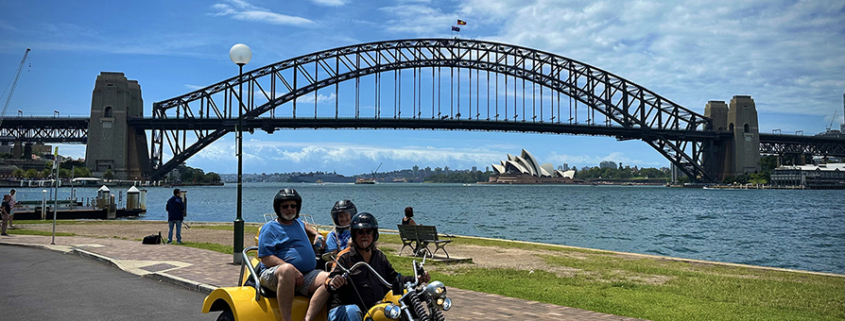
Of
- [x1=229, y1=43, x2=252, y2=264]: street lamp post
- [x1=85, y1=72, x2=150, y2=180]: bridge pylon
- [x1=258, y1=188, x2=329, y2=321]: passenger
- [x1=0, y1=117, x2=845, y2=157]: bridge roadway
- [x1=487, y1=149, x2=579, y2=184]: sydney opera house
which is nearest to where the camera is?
[x1=258, y1=188, x2=329, y2=321]: passenger

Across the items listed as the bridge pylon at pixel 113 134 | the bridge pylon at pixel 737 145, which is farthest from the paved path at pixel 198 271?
the bridge pylon at pixel 737 145

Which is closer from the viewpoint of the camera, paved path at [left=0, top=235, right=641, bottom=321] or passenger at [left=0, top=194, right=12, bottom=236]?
paved path at [left=0, top=235, right=641, bottom=321]

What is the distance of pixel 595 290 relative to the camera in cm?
929

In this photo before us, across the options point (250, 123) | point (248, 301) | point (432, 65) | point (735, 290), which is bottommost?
point (735, 290)

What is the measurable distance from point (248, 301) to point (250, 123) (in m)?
90.7

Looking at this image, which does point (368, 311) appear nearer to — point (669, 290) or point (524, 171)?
point (669, 290)

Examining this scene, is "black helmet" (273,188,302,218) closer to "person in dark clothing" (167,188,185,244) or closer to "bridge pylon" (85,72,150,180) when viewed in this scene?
"person in dark clothing" (167,188,185,244)

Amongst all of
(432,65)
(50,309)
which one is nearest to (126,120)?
(432,65)

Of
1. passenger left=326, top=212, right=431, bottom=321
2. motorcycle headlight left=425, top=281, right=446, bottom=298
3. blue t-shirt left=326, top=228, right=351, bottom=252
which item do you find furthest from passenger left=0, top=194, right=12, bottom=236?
motorcycle headlight left=425, top=281, right=446, bottom=298

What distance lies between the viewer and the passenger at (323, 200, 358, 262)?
6.18 metres

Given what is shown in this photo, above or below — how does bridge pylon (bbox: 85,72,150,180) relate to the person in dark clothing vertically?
above

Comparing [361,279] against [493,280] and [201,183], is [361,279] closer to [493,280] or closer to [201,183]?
[493,280]

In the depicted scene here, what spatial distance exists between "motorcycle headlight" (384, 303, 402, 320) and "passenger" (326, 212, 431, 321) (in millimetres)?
387

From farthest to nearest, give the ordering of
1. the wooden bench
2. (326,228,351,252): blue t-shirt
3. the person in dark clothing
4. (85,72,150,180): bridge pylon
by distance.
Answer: (85,72,150,180): bridge pylon → the person in dark clothing → the wooden bench → (326,228,351,252): blue t-shirt
